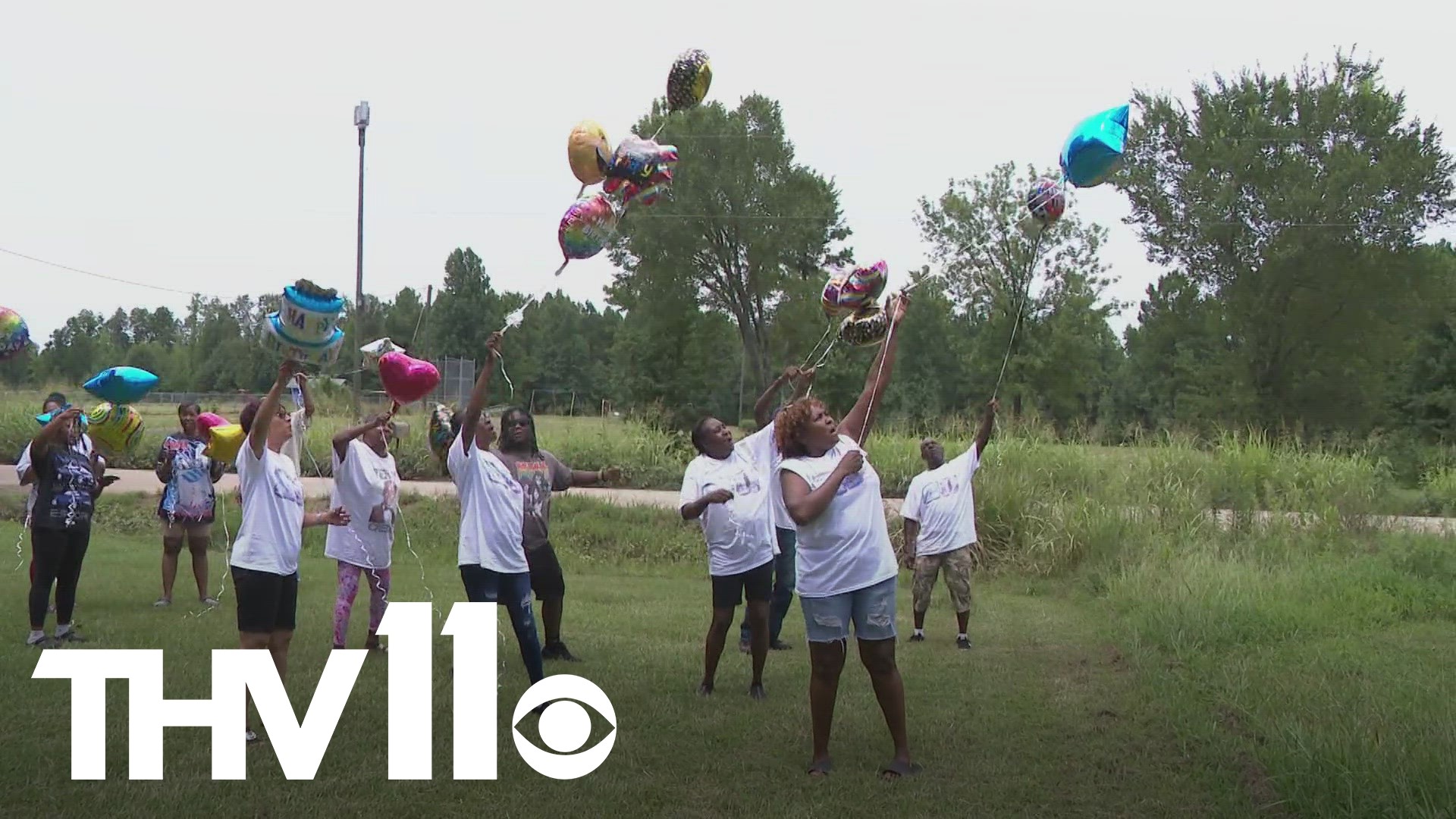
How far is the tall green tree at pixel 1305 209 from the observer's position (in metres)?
24.6

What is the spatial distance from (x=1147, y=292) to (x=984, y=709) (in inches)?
1224

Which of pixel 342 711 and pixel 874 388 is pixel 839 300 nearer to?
pixel 874 388

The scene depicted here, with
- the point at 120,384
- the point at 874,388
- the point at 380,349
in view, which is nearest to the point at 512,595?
the point at 380,349

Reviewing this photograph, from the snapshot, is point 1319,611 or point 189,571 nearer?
point 1319,611

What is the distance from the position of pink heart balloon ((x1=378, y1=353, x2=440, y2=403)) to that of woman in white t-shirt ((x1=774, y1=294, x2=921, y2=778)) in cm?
188

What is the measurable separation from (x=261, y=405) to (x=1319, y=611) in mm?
7489

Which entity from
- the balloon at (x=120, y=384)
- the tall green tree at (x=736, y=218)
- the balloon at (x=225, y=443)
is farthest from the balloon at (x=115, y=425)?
the tall green tree at (x=736, y=218)

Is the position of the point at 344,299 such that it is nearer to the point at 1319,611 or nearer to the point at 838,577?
the point at 838,577

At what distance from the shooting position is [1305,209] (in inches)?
992

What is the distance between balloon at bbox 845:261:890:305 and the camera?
657cm

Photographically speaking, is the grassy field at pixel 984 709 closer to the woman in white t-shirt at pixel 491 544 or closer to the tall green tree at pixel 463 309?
the woman in white t-shirt at pixel 491 544

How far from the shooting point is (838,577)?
469 cm

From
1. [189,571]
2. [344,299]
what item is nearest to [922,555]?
[344,299]

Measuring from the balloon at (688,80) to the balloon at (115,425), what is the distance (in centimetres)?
382
